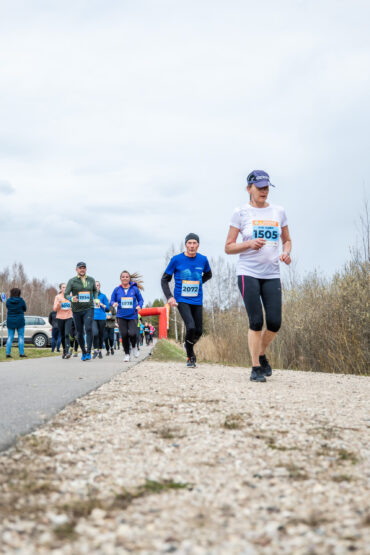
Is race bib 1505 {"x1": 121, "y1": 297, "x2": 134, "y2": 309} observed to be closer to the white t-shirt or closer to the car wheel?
the white t-shirt

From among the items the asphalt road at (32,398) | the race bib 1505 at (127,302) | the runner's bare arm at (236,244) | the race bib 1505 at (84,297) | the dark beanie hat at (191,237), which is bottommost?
the asphalt road at (32,398)

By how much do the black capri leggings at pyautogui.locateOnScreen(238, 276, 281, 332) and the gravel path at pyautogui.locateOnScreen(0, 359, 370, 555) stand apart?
2.06 m

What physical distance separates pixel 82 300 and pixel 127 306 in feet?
3.05

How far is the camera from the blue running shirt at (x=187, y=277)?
8.72m

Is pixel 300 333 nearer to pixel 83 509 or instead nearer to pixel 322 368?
pixel 322 368

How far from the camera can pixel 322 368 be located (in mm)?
10352

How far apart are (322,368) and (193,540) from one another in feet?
29.3

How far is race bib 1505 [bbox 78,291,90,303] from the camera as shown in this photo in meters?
11.6

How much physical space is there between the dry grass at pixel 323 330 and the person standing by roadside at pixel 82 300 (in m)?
2.58

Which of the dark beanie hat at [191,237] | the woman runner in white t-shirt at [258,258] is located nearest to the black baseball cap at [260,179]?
the woman runner in white t-shirt at [258,258]

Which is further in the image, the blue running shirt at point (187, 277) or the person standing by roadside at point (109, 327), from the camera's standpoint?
the person standing by roadside at point (109, 327)

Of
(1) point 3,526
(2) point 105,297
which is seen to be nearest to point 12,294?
(2) point 105,297

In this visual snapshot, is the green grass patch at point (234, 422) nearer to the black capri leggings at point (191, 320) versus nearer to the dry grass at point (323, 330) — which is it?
the black capri leggings at point (191, 320)

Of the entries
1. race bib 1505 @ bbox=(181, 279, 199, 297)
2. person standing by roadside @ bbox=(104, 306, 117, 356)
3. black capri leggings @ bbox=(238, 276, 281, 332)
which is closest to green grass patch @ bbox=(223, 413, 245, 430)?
black capri leggings @ bbox=(238, 276, 281, 332)
